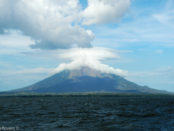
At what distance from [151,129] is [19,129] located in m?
27.6

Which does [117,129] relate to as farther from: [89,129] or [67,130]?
[67,130]

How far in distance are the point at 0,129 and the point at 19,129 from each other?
374 centimetres

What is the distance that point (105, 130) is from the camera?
158ft

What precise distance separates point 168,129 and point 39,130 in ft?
88.9

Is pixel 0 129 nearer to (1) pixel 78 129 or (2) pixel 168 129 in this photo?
(1) pixel 78 129

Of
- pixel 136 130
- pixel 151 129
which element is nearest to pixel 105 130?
pixel 136 130

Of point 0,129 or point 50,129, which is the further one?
point 50,129

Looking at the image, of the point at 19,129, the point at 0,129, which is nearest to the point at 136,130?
the point at 19,129

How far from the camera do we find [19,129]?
4747 centimetres

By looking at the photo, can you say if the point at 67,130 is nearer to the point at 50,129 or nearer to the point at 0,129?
the point at 50,129

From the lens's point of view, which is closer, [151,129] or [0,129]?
[0,129]

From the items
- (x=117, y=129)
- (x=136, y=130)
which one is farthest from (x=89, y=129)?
(x=136, y=130)

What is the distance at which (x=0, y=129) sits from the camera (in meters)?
45.6

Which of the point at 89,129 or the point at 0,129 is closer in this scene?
the point at 0,129
